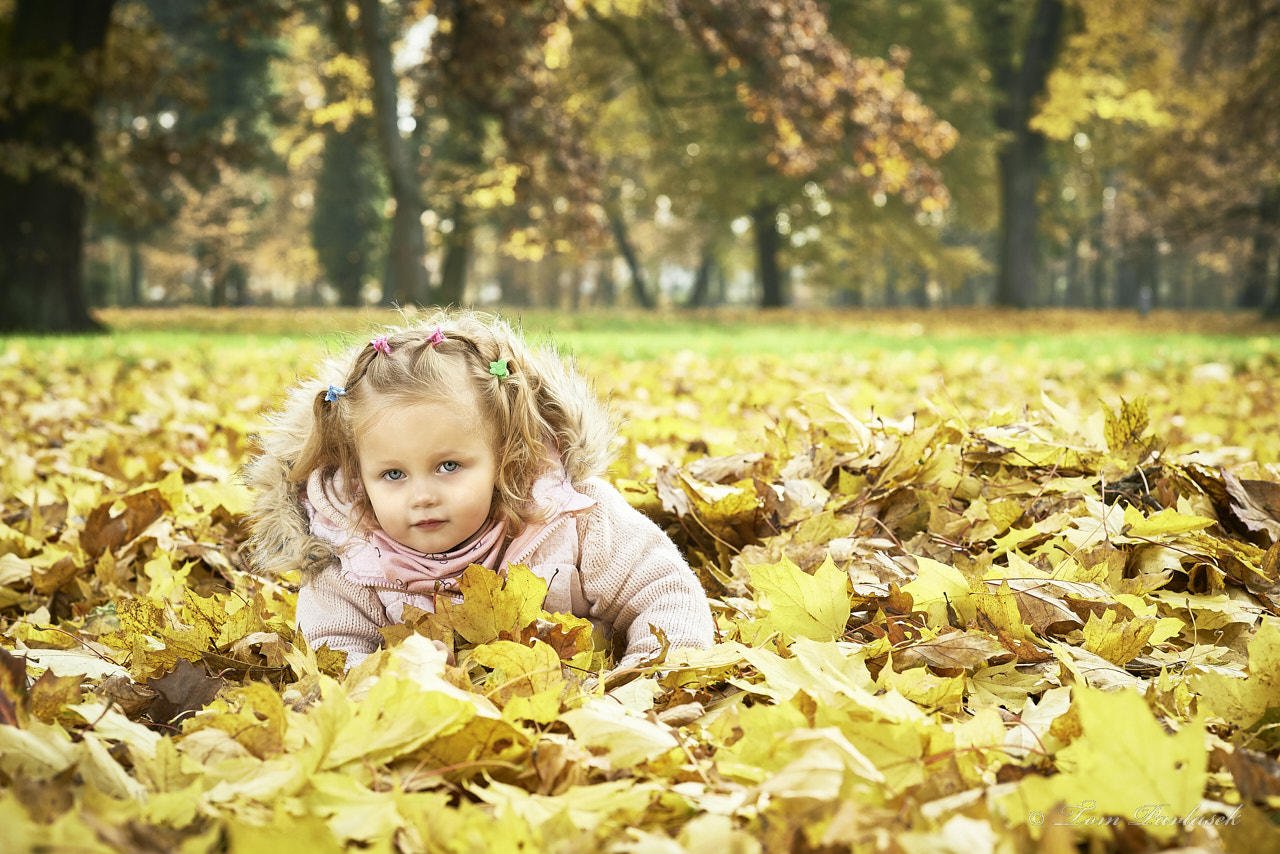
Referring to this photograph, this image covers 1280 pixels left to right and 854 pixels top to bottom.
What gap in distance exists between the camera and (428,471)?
180cm

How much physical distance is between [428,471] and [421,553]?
0.21 m

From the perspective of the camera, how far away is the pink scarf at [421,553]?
189cm

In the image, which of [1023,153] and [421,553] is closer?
[421,553]

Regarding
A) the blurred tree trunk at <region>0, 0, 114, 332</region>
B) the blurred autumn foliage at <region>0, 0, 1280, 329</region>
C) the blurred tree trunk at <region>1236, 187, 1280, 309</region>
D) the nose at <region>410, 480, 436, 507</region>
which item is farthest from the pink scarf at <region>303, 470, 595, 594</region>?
the blurred tree trunk at <region>1236, 187, 1280, 309</region>

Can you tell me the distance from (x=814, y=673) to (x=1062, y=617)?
59cm

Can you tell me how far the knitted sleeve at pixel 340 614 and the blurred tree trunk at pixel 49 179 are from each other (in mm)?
9818

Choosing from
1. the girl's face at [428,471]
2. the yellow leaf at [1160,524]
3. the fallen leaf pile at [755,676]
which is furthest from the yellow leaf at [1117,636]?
the girl's face at [428,471]

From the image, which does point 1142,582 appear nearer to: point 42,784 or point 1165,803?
point 1165,803

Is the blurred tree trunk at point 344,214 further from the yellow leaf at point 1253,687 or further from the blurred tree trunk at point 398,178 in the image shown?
the yellow leaf at point 1253,687

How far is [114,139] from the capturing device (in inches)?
483

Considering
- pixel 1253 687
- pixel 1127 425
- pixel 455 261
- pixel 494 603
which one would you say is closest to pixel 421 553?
pixel 494 603

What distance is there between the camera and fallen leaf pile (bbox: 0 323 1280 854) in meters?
1.02

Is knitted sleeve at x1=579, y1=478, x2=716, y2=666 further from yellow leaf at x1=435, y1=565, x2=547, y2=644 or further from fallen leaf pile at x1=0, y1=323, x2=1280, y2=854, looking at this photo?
yellow leaf at x1=435, y1=565, x2=547, y2=644

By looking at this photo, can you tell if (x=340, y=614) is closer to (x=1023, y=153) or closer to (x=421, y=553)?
(x=421, y=553)
